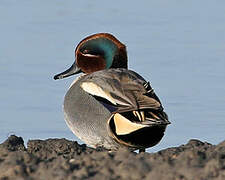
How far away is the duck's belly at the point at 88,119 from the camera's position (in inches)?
373

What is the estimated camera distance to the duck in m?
9.16

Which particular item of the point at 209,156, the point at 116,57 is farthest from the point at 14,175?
the point at 116,57

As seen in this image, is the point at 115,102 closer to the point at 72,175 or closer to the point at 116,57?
the point at 116,57

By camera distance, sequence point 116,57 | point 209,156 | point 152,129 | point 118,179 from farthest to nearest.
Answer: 1. point 116,57
2. point 152,129
3. point 209,156
4. point 118,179

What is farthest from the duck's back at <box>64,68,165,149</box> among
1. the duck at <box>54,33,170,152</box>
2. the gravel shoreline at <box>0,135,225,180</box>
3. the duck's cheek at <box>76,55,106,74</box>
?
the gravel shoreline at <box>0,135,225,180</box>

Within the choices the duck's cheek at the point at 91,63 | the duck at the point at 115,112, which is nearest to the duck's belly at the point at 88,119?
the duck at the point at 115,112

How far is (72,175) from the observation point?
6.33 metres

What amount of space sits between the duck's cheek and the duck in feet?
2.68

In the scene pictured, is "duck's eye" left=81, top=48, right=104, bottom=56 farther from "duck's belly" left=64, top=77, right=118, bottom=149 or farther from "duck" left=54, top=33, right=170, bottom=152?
"duck's belly" left=64, top=77, right=118, bottom=149

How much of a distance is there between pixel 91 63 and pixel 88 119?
5.41ft

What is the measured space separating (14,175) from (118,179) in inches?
34.9

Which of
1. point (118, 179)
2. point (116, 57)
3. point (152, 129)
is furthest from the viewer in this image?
point (116, 57)

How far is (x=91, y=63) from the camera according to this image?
11.1 meters

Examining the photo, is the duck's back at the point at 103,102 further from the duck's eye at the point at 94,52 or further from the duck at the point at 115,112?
the duck's eye at the point at 94,52
